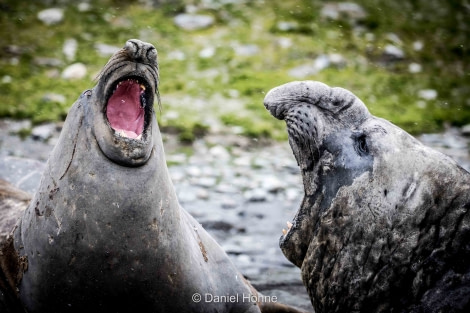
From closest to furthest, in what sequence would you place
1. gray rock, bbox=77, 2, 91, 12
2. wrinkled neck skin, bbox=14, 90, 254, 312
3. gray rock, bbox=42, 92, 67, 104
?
wrinkled neck skin, bbox=14, 90, 254, 312
gray rock, bbox=42, 92, 67, 104
gray rock, bbox=77, 2, 91, 12

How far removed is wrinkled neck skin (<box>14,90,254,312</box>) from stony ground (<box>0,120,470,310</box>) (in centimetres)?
156

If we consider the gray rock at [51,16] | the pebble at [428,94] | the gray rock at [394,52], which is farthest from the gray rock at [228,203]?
the gray rock at [51,16]

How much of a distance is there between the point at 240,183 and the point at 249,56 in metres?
2.78

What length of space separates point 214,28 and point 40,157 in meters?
3.42

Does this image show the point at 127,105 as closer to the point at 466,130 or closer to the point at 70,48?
the point at 466,130

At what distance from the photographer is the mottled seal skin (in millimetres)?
2908

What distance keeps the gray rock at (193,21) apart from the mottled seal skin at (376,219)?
6084 mm

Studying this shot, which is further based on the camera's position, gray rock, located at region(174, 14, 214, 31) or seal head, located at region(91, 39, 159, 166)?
gray rock, located at region(174, 14, 214, 31)

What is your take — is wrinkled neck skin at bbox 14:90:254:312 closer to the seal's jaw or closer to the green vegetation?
the seal's jaw

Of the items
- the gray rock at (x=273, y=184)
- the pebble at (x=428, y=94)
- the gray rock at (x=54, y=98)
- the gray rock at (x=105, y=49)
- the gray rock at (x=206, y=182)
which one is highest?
the gray rock at (x=206, y=182)

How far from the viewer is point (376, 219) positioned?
9.79ft

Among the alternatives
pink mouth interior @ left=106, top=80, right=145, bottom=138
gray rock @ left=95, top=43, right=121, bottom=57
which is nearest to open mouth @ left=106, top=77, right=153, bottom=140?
pink mouth interior @ left=106, top=80, right=145, bottom=138

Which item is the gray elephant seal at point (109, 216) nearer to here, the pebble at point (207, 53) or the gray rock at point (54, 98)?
the gray rock at point (54, 98)

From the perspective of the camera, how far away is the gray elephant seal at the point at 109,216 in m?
3.11
